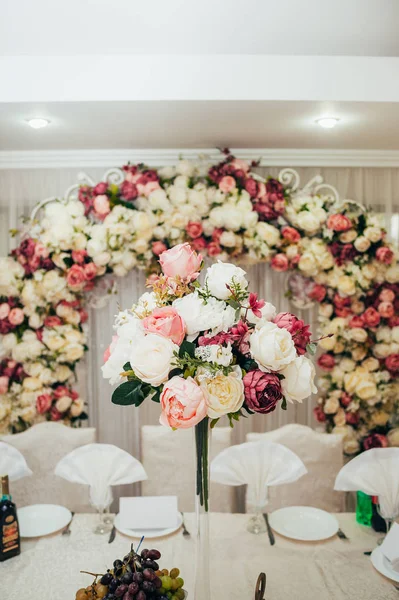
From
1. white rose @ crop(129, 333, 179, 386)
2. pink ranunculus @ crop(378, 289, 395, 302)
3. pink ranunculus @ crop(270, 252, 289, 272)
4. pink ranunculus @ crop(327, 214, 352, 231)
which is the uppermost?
pink ranunculus @ crop(327, 214, 352, 231)

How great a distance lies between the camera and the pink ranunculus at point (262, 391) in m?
1.32

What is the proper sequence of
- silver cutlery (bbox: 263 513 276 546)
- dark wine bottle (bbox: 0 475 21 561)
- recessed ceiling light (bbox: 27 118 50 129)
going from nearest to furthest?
dark wine bottle (bbox: 0 475 21 561) < silver cutlery (bbox: 263 513 276 546) < recessed ceiling light (bbox: 27 118 50 129)

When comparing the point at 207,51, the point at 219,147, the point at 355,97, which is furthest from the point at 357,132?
the point at 207,51

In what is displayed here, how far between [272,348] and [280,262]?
189 cm

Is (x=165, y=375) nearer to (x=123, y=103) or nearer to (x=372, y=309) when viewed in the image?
(x=123, y=103)

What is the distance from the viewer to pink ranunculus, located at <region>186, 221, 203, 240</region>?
3.06 meters

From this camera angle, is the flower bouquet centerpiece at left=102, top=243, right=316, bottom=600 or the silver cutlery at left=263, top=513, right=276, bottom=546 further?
the silver cutlery at left=263, top=513, right=276, bottom=546

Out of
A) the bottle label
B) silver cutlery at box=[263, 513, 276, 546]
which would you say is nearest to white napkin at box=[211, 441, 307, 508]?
silver cutlery at box=[263, 513, 276, 546]

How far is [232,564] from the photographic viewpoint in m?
1.90

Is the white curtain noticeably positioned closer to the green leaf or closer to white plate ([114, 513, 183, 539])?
white plate ([114, 513, 183, 539])

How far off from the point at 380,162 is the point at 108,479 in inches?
96.9

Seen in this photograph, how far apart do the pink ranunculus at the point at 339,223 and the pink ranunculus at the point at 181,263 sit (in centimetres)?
186

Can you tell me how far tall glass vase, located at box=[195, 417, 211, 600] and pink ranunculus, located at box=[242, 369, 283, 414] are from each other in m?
0.17

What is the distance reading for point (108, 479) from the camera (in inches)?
84.7
